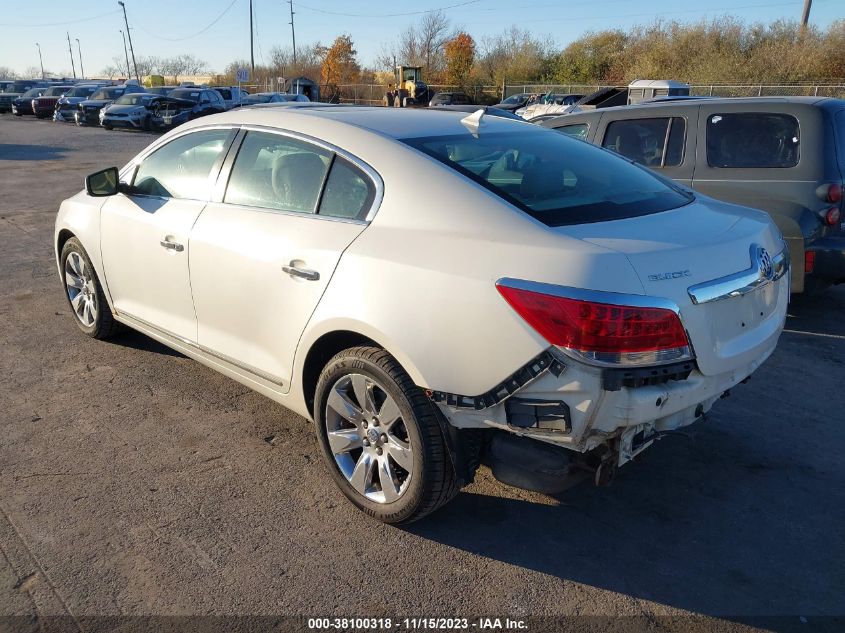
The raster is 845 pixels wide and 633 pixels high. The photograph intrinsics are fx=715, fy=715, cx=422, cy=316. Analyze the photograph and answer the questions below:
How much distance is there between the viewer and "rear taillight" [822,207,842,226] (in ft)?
17.6

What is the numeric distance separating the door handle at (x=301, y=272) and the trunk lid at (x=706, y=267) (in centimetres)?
111

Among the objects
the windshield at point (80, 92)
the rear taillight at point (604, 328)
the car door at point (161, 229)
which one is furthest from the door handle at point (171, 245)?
the windshield at point (80, 92)

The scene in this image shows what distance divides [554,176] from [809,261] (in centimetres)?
313

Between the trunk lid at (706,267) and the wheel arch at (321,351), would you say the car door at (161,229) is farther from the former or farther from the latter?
the trunk lid at (706,267)

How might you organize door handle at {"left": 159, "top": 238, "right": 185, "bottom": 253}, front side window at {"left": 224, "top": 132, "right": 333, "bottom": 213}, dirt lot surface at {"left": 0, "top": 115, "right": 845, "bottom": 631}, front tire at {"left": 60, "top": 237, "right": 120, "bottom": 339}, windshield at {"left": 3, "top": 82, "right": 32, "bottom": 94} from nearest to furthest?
1. dirt lot surface at {"left": 0, "top": 115, "right": 845, "bottom": 631}
2. front side window at {"left": 224, "top": 132, "right": 333, "bottom": 213}
3. door handle at {"left": 159, "top": 238, "right": 185, "bottom": 253}
4. front tire at {"left": 60, "top": 237, "right": 120, "bottom": 339}
5. windshield at {"left": 3, "top": 82, "right": 32, "bottom": 94}

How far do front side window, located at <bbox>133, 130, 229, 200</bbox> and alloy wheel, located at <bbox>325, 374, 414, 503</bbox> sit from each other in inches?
60.6

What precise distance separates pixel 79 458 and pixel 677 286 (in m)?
2.99

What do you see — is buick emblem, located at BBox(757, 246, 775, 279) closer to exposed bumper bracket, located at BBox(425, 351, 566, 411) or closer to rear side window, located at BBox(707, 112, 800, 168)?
exposed bumper bracket, located at BBox(425, 351, 566, 411)

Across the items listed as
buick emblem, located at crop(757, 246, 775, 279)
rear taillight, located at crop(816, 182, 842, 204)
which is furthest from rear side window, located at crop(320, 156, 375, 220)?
rear taillight, located at crop(816, 182, 842, 204)

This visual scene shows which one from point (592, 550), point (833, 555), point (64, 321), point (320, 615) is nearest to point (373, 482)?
point (320, 615)

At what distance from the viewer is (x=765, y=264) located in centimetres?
294

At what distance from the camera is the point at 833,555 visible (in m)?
2.91

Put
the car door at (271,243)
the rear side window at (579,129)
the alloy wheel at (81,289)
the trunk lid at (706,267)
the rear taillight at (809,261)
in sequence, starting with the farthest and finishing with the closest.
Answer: the rear side window at (579,129), the rear taillight at (809,261), the alloy wheel at (81,289), the car door at (271,243), the trunk lid at (706,267)

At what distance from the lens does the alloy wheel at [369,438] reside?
297 centimetres
